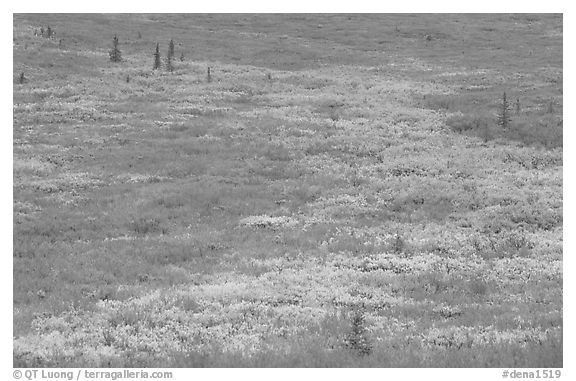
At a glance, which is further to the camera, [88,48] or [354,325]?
[88,48]

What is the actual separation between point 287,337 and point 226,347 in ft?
4.22

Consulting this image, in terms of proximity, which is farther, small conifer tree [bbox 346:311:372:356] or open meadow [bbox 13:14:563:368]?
open meadow [bbox 13:14:563:368]

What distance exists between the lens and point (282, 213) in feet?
81.4

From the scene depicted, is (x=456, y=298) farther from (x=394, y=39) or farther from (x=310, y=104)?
(x=394, y=39)

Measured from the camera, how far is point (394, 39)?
77.8m

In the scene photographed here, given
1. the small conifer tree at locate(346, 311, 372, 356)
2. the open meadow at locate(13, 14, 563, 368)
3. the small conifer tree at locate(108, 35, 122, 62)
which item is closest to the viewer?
the small conifer tree at locate(346, 311, 372, 356)

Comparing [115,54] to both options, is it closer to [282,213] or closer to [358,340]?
[282,213]

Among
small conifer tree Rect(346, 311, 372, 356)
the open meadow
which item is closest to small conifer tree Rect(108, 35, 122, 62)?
the open meadow

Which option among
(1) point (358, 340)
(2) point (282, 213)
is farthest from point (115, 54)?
(1) point (358, 340)

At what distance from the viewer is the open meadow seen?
12.6 m

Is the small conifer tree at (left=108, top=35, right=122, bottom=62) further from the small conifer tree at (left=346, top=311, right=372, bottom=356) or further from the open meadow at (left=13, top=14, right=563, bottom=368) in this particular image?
the small conifer tree at (left=346, top=311, right=372, bottom=356)

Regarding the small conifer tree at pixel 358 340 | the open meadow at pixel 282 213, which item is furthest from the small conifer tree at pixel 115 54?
the small conifer tree at pixel 358 340

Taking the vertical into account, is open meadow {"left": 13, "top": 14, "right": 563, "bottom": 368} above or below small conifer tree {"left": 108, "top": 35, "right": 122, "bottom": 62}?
below

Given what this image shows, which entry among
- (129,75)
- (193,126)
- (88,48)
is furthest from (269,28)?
(193,126)
